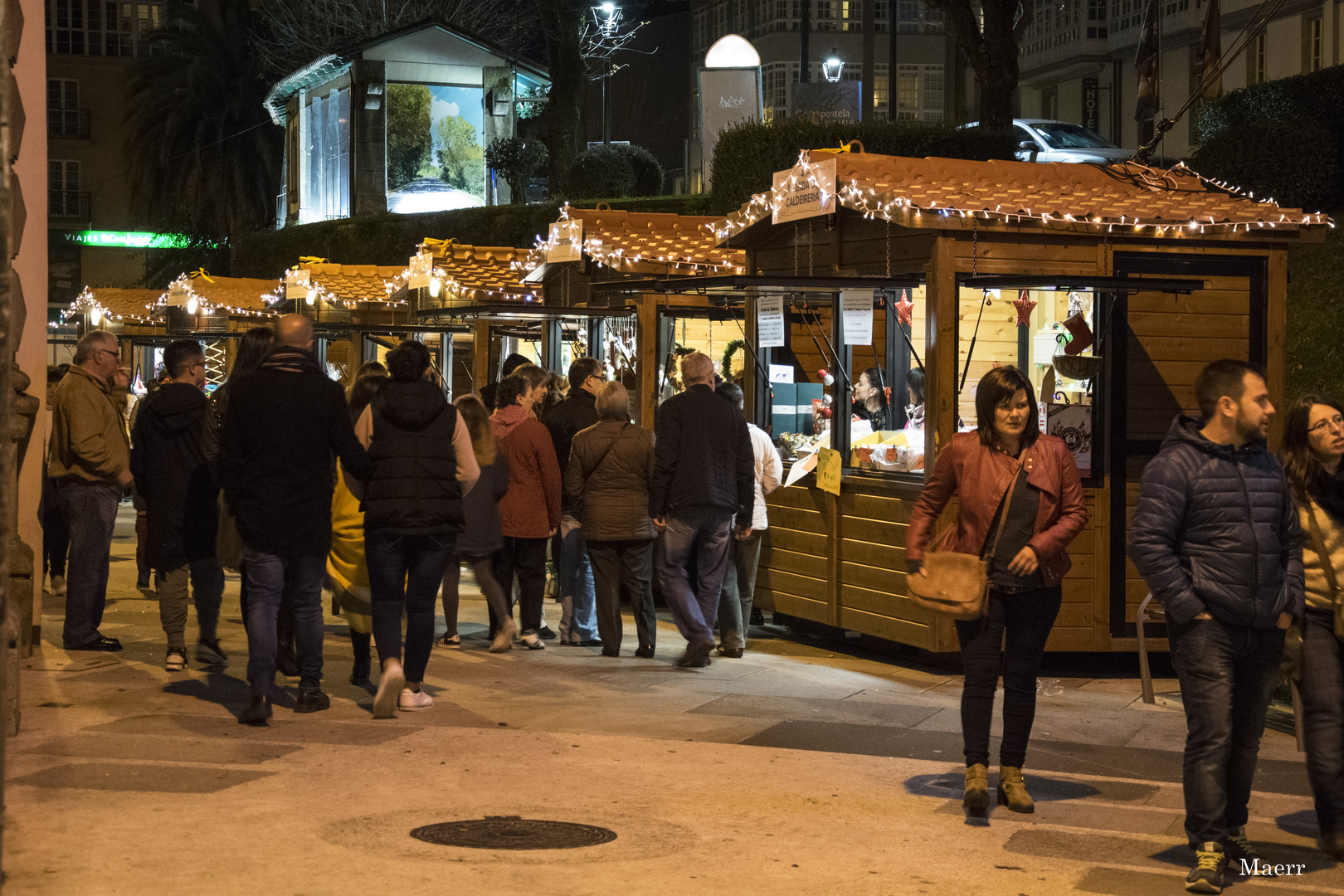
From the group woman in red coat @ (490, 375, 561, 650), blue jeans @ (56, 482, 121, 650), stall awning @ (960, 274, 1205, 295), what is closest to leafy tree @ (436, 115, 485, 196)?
woman in red coat @ (490, 375, 561, 650)

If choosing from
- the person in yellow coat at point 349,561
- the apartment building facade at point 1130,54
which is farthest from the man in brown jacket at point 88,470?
the apartment building facade at point 1130,54

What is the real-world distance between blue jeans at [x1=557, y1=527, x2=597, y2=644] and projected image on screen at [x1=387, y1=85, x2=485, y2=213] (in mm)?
24425

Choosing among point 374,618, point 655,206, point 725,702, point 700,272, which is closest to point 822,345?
point 700,272

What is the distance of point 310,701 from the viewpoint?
7.72 meters

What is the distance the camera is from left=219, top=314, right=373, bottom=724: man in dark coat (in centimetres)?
724

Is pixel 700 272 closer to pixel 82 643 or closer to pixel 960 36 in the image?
pixel 82 643

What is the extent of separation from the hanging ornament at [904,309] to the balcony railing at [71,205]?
52.7 metres

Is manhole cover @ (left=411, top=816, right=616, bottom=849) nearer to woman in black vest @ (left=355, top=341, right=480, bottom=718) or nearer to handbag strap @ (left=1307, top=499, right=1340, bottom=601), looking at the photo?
woman in black vest @ (left=355, top=341, right=480, bottom=718)

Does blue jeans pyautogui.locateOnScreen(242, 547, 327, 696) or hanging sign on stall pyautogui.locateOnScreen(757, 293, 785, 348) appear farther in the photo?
hanging sign on stall pyautogui.locateOnScreen(757, 293, 785, 348)

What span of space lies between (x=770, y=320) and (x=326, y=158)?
27.8 meters

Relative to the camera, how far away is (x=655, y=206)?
87.0ft

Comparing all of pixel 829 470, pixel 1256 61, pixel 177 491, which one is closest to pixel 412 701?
pixel 177 491

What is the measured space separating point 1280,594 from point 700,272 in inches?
328

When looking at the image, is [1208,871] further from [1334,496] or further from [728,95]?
[728,95]
